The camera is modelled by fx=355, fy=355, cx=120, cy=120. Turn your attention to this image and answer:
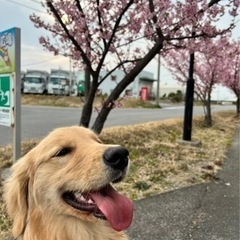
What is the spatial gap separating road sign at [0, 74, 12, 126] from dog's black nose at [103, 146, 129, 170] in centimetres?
257

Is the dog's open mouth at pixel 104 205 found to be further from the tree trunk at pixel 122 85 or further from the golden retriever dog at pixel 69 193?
the tree trunk at pixel 122 85

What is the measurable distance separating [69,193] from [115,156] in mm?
431

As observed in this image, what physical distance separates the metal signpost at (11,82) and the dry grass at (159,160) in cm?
99

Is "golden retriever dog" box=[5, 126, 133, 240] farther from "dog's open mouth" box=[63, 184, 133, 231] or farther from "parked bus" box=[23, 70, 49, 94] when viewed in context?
"parked bus" box=[23, 70, 49, 94]

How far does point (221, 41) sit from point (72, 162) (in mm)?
6986

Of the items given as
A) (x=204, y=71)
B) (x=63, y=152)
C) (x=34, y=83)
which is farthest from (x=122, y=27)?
(x=34, y=83)

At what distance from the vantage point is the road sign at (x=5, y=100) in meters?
4.48

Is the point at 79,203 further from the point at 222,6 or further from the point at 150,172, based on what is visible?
the point at 222,6

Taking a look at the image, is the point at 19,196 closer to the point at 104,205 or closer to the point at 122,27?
the point at 104,205

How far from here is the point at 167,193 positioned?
16.6 feet

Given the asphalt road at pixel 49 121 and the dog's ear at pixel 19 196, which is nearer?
the dog's ear at pixel 19 196

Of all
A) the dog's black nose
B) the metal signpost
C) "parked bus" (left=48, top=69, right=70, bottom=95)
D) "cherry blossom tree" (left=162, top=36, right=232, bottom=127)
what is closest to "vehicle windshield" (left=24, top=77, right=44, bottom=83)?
"parked bus" (left=48, top=69, right=70, bottom=95)

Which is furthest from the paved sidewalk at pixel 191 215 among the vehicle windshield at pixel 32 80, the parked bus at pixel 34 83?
the vehicle windshield at pixel 32 80

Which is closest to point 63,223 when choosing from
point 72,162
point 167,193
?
point 72,162
